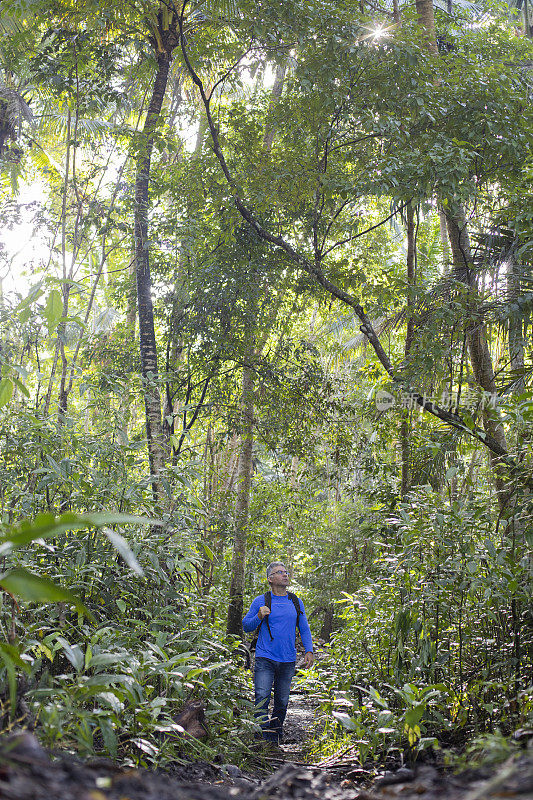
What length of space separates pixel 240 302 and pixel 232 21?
3.21m

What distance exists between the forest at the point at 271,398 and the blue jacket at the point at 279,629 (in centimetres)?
30

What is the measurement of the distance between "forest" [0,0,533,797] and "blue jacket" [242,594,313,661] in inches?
11.9

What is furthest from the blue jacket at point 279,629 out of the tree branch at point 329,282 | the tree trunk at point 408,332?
the tree branch at point 329,282

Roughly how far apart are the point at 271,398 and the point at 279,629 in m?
3.55

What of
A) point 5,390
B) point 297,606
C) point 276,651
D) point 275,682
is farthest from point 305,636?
point 5,390

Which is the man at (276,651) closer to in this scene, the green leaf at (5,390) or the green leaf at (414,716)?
the green leaf at (414,716)

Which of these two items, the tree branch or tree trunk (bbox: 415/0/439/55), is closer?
the tree branch

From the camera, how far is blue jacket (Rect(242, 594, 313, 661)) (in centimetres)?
566

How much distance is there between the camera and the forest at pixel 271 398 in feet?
10.4

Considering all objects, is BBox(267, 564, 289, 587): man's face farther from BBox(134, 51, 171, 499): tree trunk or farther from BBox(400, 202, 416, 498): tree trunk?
BBox(134, 51, 171, 499): tree trunk

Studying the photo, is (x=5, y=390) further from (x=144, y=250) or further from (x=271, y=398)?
(x=271, y=398)

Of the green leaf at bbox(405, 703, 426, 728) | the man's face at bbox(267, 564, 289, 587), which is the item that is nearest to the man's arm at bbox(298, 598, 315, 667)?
the man's face at bbox(267, 564, 289, 587)

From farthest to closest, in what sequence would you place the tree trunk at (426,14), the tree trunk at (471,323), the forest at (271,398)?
1. the tree trunk at (426,14)
2. the tree trunk at (471,323)
3. the forest at (271,398)

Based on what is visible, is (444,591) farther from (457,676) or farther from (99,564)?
(99,564)
